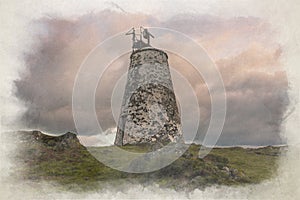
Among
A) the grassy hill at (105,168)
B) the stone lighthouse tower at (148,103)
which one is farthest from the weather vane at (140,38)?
the grassy hill at (105,168)

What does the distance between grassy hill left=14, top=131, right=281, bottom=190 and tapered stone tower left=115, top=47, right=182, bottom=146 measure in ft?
4.34

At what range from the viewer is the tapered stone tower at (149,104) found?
20062mm

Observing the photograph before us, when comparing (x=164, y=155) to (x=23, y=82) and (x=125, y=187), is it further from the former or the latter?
(x=23, y=82)

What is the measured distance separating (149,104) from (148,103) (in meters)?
0.10

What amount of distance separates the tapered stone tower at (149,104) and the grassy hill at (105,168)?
1323 mm

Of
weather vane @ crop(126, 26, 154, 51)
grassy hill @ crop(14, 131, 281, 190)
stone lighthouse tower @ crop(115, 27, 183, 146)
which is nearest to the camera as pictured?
grassy hill @ crop(14, 131, 281, 190)

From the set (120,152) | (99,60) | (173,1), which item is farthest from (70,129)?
(173,1)

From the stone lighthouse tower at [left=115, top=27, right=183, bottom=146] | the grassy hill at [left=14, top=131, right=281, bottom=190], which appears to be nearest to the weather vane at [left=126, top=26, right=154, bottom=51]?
the stone lighthouse tower at [left=115, top=27, right=183, bottom=146]

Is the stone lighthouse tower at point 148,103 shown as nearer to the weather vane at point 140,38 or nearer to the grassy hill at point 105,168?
the weather vane at point 140,38

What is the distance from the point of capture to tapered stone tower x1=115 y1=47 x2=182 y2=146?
65.8 feet

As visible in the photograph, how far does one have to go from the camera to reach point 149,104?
20.6 metres

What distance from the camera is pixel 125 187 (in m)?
14.1

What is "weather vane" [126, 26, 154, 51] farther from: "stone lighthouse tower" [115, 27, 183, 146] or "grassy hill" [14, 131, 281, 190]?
"grassy hill" [14, 131, 281, 190]

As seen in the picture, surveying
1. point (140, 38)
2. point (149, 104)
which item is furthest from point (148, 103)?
point (140, 38)
